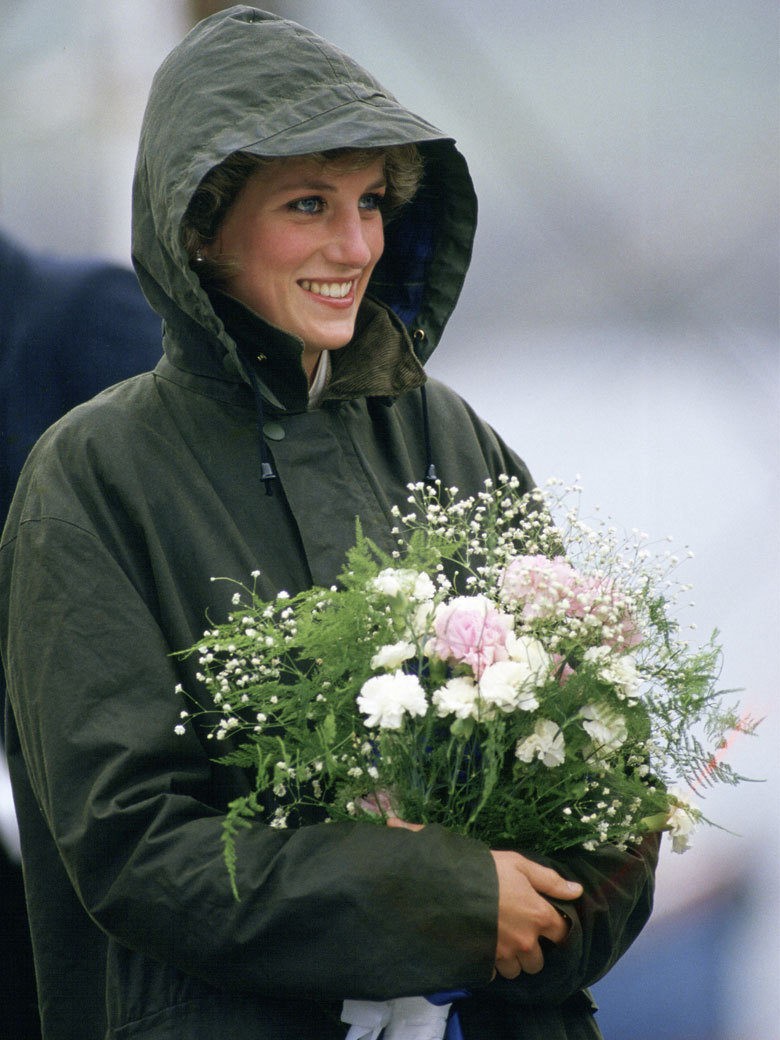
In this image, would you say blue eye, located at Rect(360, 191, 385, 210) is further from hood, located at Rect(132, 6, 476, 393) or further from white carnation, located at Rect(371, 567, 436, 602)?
white carnation, located at Rect(371, 567, 436, 602)

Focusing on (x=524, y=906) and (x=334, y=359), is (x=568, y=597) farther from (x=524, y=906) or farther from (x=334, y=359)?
(x=334, y=359)

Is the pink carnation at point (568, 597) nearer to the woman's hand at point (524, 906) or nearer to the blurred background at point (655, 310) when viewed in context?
the woman's hand at point (524, 906)

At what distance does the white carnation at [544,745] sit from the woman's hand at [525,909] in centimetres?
15

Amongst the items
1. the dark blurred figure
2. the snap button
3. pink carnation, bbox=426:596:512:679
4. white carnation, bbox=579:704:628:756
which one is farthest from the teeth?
the dark blurred figure

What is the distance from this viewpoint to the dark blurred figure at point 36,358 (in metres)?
2.88

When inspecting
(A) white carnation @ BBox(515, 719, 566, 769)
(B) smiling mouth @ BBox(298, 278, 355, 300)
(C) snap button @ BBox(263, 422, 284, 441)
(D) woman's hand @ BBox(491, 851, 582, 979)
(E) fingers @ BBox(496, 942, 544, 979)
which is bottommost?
(E) fingers @ BBox(496, 942, 544, 979)

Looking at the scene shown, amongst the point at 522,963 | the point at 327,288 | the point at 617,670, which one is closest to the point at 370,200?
the point at 327,288

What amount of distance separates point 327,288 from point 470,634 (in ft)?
2.23

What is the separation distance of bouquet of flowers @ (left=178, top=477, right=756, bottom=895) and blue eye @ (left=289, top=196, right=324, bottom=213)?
0.57 m

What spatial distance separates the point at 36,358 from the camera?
2.88 metres

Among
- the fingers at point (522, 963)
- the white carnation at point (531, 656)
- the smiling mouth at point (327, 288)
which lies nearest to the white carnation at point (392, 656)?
the white carnation at point (531, 656)

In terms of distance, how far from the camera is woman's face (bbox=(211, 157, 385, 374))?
207cm

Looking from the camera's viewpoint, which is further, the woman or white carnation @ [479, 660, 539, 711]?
the woman

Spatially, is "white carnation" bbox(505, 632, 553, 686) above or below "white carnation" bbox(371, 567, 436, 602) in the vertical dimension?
below
